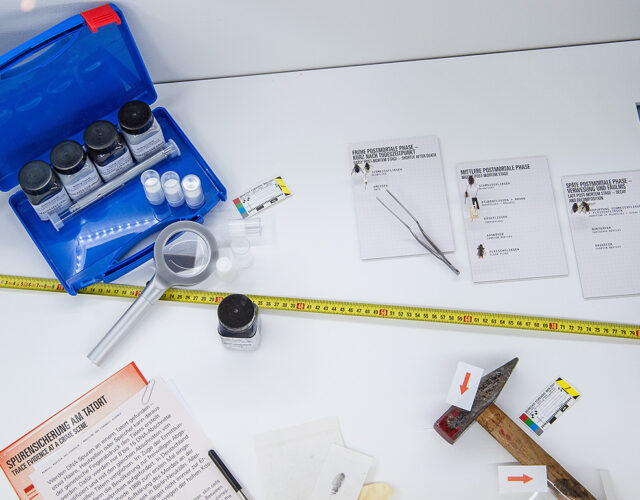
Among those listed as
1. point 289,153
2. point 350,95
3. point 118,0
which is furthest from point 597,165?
point 118,0

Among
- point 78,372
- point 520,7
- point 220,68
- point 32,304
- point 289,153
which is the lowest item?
point 78,372

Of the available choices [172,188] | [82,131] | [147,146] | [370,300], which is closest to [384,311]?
[370,300]

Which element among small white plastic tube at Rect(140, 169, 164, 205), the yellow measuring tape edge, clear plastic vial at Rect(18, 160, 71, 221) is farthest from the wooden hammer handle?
clear plastic vial at Rect(18, 160, 71, 221)

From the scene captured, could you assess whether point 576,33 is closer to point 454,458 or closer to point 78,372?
point 454,458

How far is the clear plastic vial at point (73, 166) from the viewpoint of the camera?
1.55 metres

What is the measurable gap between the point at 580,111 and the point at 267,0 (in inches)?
39.5

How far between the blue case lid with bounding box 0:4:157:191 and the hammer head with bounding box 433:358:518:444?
48.9 inches

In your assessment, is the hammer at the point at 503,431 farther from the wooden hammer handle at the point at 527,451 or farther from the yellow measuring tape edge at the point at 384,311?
the yellow measuring tape edge at the point at 384,311

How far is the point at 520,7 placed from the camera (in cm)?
170

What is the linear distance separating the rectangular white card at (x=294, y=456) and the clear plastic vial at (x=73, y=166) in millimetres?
839

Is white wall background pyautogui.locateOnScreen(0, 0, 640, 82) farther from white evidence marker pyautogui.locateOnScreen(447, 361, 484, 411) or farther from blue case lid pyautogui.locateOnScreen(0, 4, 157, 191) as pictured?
white evidence marker pyautogui.locateOnScreen(447, 361, 484, 411)

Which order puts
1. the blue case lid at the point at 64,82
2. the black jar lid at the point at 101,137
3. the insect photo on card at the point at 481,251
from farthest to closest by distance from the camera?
the insect photo on card at the point at 481,251 → the black jar lid at the point at 101,137 → the blue case lid at the point at 64,82

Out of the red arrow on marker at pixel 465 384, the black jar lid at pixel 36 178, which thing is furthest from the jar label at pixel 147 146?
the red arrow on marker at pixel 465 384

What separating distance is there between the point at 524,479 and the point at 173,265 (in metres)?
1.08
